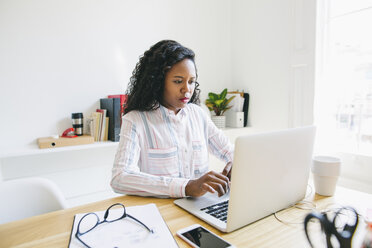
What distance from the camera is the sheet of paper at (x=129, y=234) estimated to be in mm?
667

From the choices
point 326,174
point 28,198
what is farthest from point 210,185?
point 28,198

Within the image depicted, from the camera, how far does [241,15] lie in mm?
2654

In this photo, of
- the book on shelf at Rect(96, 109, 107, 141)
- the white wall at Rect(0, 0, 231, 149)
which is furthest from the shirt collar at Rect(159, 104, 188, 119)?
the white wall at Rect(0, 0, 231, 149)

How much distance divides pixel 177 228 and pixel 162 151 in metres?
0.51

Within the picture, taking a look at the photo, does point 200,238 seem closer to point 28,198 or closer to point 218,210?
point 218,210

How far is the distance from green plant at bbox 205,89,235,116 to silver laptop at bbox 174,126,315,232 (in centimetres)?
168

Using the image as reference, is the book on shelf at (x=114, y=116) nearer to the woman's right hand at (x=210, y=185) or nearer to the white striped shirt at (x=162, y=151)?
the white striped shirt at (x=162, y=151)

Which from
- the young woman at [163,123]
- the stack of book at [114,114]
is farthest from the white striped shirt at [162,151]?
the stack of book at [114,114]

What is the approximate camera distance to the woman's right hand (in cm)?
90

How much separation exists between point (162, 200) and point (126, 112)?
0.54m

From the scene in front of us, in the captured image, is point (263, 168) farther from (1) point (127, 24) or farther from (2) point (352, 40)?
(1) point (127, 24)

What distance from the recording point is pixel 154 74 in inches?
49.8

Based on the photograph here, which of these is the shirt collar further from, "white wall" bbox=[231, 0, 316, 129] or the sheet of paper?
"white wall" bbox=[231, 0, 316, 129]

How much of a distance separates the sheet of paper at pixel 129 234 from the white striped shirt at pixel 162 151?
0.21m
